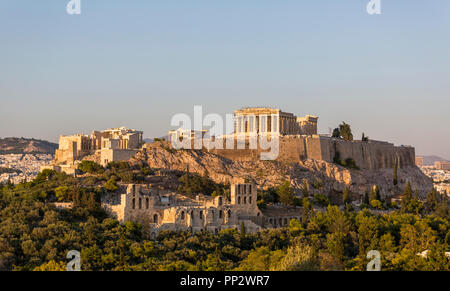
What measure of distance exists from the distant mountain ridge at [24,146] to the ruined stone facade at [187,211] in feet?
259

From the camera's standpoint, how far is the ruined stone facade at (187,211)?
136 ft

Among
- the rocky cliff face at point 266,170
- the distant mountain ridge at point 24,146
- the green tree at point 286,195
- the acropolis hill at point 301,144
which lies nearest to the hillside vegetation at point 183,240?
the green tree at point 286,195

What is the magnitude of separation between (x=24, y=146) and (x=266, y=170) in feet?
246

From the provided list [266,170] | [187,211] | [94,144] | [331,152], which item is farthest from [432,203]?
[94,144]

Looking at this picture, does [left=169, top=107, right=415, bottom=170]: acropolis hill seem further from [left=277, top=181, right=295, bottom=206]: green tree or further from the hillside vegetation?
the hillside vegetation

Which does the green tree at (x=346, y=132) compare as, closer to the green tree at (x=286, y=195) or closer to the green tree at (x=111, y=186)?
the green tree at (x=286, y=195)

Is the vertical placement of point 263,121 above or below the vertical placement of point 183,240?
above

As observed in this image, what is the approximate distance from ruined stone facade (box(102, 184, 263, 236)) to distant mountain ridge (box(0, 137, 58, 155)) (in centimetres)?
7880

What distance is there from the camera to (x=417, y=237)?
41500 mm

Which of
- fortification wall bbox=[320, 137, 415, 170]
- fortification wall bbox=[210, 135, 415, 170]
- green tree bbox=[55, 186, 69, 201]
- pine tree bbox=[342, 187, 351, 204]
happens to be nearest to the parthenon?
fortification wall bbox=[210, 135, 415, 170]

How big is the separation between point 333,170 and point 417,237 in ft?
75.5

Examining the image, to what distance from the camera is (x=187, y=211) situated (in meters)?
41.9

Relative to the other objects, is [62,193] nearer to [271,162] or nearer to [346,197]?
[271,162]
